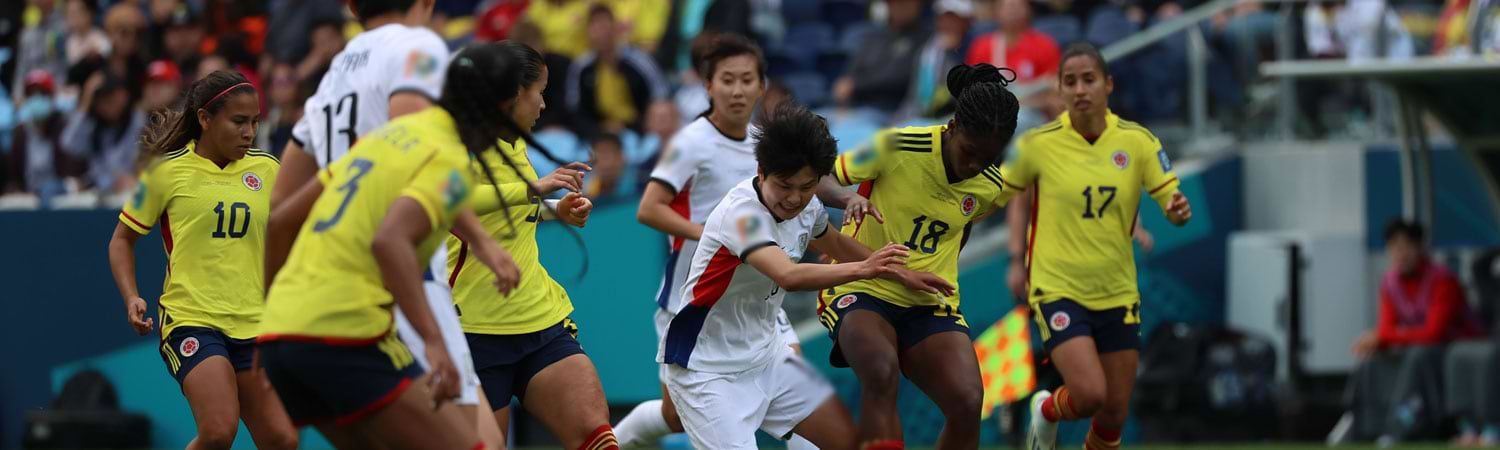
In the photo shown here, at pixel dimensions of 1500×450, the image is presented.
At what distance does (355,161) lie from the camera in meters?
5.55

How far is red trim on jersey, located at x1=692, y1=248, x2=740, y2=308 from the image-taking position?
7285 mm

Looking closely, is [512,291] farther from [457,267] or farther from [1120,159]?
[1120,159]

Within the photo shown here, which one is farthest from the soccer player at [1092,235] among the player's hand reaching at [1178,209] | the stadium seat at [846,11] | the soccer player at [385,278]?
the stadium seat at [846,11]

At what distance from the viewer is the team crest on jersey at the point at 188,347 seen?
8039 mm

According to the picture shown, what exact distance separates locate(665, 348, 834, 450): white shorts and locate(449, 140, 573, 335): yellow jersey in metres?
Result: 0.61

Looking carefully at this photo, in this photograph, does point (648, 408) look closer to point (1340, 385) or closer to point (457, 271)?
point (457, 271)

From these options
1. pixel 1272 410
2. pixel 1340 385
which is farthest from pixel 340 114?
pixel 1340 385

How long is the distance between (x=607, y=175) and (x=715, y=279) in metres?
6.57

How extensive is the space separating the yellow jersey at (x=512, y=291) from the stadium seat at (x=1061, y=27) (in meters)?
8.17

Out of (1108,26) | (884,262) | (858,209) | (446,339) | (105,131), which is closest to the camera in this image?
(446,339)

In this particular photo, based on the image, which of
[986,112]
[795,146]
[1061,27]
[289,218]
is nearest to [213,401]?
[289,218]

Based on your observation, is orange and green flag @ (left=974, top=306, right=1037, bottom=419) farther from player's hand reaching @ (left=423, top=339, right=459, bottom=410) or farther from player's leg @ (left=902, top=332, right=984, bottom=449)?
player's hand reaching @ (left=423, top=339, right=459, bottom=410)

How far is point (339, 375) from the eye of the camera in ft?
18.3

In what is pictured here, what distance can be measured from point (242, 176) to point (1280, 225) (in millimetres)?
9109
